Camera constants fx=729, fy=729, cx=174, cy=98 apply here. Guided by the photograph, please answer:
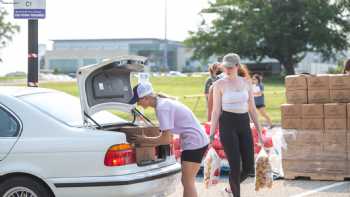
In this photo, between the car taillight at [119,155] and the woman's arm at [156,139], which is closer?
the car taillight at [119,155]

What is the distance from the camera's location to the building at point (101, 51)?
5983 inches

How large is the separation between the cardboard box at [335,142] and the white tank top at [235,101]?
2550 millimetres

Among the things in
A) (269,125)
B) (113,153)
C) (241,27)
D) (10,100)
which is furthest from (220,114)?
(241,27)

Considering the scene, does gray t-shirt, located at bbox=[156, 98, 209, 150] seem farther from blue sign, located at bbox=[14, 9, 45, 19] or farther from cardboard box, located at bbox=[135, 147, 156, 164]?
blue sign, located at bbox=[14, 9, 45, 19]

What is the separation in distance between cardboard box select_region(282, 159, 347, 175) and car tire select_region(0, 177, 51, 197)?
15.2 feet

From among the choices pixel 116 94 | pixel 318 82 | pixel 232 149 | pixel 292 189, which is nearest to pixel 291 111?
pixel 318 82

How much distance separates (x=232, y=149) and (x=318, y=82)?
281cm

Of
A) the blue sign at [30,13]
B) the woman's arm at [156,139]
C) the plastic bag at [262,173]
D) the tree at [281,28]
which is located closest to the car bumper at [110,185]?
the woman's arm at [156,139]

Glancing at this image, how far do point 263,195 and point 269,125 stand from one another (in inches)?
445

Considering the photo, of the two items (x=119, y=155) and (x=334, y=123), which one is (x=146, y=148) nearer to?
(x=119, y=155)

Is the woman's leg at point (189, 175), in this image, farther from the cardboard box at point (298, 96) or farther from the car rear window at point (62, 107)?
the cardboard box at point (298, 96)

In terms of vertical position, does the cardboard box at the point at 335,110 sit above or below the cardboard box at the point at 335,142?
above

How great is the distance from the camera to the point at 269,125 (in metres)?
20.4

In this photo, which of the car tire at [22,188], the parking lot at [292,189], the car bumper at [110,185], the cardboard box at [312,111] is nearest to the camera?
the car bumper at [110,185]
